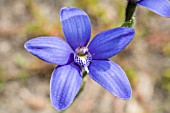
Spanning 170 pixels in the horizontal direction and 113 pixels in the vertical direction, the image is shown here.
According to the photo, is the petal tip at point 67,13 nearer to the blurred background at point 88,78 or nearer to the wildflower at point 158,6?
the wildflower at point 158,6

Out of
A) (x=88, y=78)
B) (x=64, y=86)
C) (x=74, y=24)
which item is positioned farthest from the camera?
(x=88, y=78)

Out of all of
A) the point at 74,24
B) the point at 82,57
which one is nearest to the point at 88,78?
the point at 82,57

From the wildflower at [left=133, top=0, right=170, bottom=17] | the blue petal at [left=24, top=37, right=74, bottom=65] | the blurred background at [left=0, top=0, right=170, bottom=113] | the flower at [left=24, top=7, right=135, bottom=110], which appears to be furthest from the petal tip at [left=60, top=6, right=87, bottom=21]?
→ the blurred background at [left=0, top=0, right=170, bottom=113]

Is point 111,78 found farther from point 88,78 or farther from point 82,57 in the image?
point 88,78

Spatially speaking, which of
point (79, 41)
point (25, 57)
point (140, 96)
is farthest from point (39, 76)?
point (79, 41)

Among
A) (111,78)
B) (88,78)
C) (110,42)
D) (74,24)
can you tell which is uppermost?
(74,24)

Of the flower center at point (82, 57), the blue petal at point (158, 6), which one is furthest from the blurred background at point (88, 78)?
the blue petal at point (158, 6)

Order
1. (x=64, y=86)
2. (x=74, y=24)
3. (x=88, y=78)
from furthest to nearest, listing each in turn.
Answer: (x=88, y=78) → (x=74, y=24) → (x=64, y=86)
